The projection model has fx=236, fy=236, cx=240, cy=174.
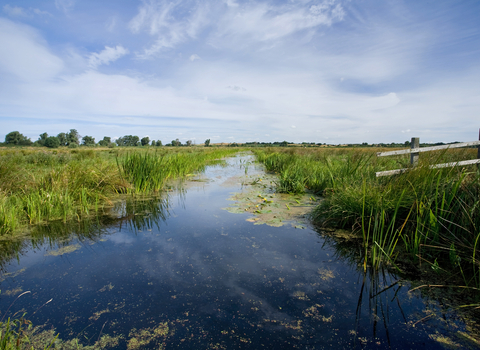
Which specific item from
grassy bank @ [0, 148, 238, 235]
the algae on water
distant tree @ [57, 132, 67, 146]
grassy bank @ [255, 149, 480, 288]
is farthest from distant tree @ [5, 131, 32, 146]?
grassy bank @ [255, 149, 480, 288]

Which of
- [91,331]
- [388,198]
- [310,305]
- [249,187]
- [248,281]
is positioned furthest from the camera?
[249,187]

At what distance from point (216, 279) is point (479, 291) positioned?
231 cm

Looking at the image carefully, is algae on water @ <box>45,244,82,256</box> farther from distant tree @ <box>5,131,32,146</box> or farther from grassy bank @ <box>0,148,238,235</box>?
distant tree @ <box>5,131,32,146</box>

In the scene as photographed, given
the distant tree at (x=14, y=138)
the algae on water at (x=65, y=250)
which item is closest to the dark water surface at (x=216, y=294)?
the algae on water at (x=65, y=250)

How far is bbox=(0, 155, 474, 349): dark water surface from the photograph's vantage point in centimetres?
168

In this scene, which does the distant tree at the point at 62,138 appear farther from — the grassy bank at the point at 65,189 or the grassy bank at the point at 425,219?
the grassy bank at the point at 425,219

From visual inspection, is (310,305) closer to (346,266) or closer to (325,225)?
(346,266)

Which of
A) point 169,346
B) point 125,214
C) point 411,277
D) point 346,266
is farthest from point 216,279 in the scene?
point 125,214

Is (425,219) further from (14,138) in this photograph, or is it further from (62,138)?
(14,138)

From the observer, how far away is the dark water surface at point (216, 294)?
5.51 ft

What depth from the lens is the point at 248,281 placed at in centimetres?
235

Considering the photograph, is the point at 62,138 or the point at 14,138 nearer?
the point at 62,138

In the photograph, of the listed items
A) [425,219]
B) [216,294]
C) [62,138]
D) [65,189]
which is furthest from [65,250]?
[62,138]

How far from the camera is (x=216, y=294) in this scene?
7.04 ft
